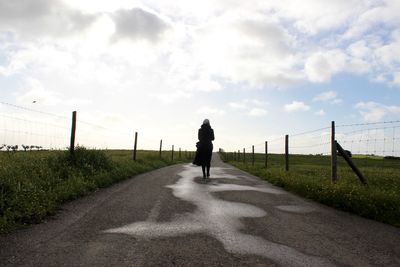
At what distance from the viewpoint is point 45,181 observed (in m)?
9.12

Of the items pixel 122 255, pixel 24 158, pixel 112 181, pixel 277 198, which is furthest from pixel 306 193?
pixel 24 158

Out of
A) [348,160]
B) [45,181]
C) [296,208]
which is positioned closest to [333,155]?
[348,160]

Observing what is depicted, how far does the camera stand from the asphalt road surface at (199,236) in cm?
437

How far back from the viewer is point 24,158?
38.5ft

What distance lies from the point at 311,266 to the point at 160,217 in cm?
310

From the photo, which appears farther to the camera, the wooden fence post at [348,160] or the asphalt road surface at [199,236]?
the wooden fence post at [348,160]

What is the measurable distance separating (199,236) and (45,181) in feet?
17.7

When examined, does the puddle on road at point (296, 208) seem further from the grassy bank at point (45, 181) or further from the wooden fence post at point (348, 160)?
the grassy bank at point (45, 181)

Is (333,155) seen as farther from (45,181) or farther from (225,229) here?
(45,181)

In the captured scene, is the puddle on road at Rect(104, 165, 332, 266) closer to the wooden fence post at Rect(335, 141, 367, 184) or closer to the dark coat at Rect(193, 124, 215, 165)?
the wooden fence post at Rect(335, 141, 367, 184)

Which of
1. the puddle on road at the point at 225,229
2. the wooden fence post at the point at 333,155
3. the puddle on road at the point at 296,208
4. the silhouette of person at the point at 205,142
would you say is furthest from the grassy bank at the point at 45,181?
the wooden fence post at the point at 333,155

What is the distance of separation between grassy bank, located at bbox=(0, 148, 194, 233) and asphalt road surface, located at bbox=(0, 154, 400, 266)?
1.32ft

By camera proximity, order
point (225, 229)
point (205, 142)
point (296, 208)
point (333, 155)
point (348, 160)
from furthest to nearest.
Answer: point (205, 142) < point (333, 155) < point (348, 160) < point (296, 208) < point (225, 229)

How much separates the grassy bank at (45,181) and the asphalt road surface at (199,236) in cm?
40
